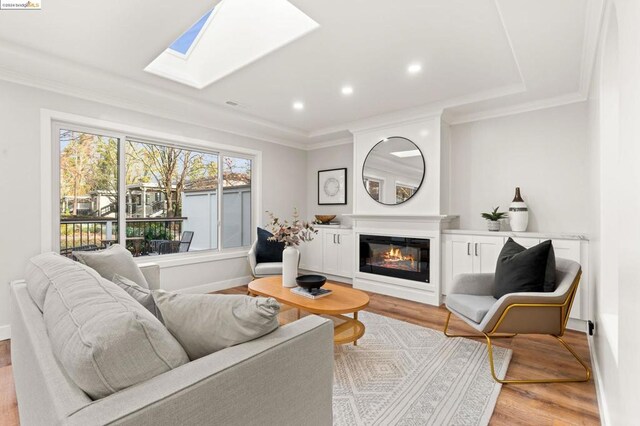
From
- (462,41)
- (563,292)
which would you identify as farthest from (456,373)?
(462,41)

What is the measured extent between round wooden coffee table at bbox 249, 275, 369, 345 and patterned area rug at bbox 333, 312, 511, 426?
0.19m

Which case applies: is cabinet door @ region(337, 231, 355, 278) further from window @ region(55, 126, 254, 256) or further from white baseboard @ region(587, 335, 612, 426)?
white baseboard @ region(587, 335, 612, 426)

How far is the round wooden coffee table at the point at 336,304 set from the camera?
2326 millimetres

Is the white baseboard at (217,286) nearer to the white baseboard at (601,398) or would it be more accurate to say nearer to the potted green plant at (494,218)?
the potted green plant at (494,218)

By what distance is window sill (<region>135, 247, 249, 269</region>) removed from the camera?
12.7 ft

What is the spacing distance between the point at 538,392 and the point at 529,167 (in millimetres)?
2503

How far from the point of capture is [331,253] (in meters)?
5.02

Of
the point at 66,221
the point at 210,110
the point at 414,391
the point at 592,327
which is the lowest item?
the point at 414,391

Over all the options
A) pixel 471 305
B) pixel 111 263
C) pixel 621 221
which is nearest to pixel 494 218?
pixel 471 305

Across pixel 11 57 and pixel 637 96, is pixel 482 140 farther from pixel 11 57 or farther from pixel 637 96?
pixel 11 57

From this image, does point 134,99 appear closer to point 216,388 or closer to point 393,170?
point 393,170

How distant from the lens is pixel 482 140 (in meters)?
3.90

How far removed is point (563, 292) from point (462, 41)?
6.36ft

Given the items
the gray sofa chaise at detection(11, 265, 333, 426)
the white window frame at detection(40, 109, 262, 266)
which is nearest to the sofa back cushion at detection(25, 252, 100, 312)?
the gray sofa chaise at detection(11, 265, 333, 426)
